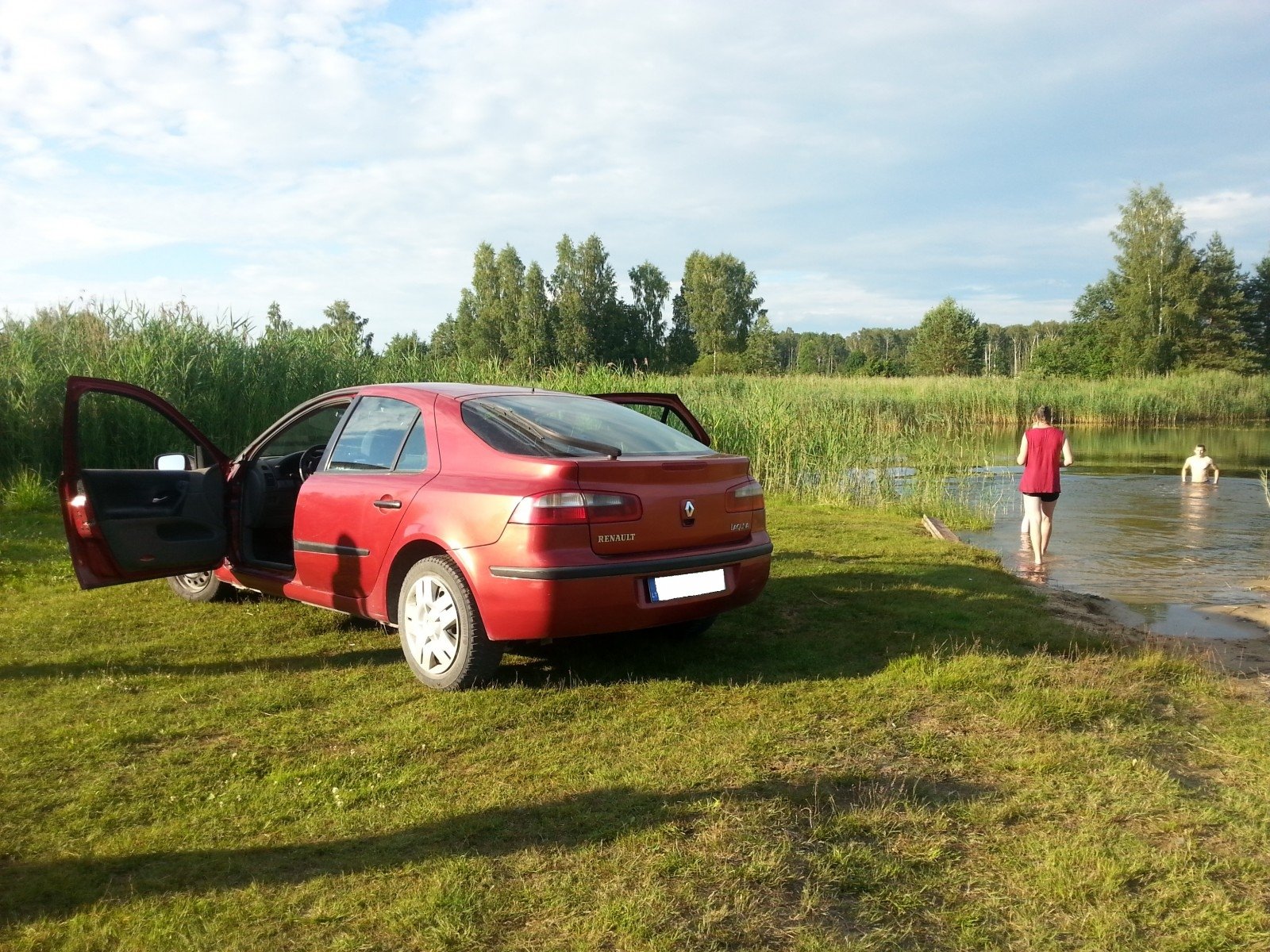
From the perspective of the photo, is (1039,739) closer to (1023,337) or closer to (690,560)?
(690,560)

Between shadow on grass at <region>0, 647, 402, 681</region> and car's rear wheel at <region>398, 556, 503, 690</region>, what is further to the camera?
shadow on grass at <region>0, 647, 402, 681</region>

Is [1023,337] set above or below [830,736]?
above

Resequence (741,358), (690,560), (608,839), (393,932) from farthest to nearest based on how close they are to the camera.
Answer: (741,358), (690,560), (608,839), (393,932)

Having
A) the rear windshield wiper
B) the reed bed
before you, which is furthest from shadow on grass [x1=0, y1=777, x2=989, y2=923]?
the reed bed

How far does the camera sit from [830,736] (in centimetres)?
450

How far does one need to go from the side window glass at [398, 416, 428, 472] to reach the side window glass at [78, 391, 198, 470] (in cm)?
905

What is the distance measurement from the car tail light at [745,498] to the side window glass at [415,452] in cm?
165

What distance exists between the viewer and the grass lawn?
115 inches

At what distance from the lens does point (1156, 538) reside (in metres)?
13.6

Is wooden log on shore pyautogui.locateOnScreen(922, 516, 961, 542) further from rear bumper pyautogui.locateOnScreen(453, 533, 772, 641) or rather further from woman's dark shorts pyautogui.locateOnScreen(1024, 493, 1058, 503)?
rear bumper pyautogui.locateOnScreen(453, 533, 772, 641)

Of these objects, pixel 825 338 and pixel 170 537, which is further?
pixel 825 338

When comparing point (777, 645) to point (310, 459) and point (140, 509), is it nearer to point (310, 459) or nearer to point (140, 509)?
point (310, 459)

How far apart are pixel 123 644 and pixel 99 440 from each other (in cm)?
834

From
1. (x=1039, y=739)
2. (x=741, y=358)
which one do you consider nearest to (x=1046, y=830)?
(x=1039, y=739)
